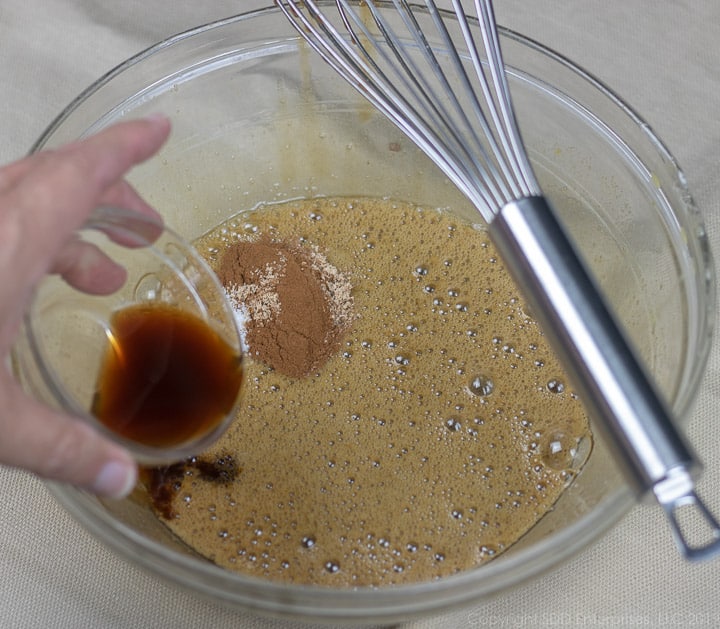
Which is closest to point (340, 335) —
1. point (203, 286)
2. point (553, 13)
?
point (203, 286)

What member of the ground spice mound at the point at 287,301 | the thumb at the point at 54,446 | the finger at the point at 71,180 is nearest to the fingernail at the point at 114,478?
the thumb at the point at 54,446

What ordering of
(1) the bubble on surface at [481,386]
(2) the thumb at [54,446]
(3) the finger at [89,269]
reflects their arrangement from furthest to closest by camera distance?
1. (1) the bubble on surface at [481,386]
2. (3) the finger at [89,269]
3. (2) the thumb at [54,446]

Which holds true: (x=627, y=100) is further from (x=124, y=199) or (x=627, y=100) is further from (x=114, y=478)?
(x=114, y=478)

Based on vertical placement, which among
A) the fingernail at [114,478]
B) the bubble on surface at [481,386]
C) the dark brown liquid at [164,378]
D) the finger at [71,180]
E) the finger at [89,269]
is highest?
the finger at [71,180]

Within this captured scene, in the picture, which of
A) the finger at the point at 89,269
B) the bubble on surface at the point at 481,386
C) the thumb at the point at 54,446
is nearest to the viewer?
the thumb at the point at 54,446

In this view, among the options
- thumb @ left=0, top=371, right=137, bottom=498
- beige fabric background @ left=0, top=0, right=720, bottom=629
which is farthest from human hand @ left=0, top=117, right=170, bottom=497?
beige fabric background @ left=0, top=0, right=720, bottom=629

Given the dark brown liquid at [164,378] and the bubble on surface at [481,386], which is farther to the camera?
the bubble on surface at [481,386]

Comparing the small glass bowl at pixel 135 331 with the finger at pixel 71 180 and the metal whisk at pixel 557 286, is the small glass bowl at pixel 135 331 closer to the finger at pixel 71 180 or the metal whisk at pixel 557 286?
the finger at pixel 71 180
